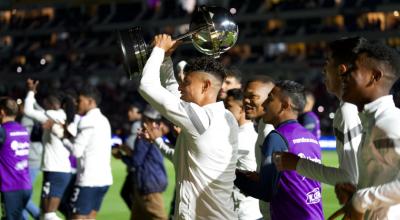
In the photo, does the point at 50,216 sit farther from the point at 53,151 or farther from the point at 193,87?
the point at 193,87

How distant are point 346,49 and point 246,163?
2846 mm

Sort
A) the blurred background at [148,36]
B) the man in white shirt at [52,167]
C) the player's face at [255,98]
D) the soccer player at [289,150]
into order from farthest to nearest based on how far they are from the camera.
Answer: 1. the blurred background at [148,36]
2. the man in white shirt at [52,167]
3. the player's face at [255,98]
4. the soccer player at [289,150]

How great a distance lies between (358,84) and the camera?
4043mm

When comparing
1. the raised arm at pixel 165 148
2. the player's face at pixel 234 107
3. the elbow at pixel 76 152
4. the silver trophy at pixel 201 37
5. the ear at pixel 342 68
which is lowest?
the elbow at pixel 76 152

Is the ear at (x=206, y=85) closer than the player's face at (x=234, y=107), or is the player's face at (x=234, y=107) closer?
the ear at (x=206, y=85)

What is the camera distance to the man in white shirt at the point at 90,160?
969 cm

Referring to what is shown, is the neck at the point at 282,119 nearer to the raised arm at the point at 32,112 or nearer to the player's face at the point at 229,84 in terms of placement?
the player's face at the point at 229,84

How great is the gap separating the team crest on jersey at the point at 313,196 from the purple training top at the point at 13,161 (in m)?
5.09

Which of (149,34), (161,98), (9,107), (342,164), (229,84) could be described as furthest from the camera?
(149,34)

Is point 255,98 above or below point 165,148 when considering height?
above

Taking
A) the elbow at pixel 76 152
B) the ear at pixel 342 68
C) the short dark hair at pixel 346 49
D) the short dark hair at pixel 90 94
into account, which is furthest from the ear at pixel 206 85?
the short dark hair at pixel 90 94

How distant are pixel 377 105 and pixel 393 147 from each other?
0.89 ft

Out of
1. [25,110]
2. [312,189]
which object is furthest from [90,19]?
[312,189]

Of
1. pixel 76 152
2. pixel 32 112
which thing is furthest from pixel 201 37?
pixel 32 112
